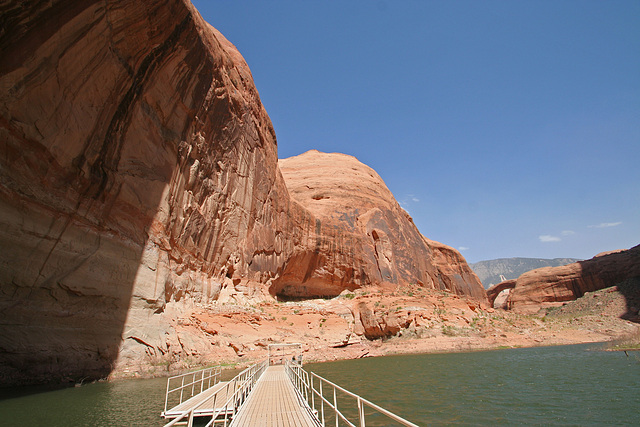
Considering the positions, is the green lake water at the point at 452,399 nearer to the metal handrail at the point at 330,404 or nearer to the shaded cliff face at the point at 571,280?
the metal handrail at the point at 330,404

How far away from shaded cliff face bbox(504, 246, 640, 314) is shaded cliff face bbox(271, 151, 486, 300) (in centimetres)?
1632

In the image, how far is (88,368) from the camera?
45.7ft

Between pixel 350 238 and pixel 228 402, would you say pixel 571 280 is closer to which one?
pixel 350 238

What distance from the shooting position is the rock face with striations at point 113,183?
41.8 feet

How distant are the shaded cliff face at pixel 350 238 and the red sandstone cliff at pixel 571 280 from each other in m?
16.3

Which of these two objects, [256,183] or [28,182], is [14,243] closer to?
[28,182]

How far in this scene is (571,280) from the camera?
65250 mm

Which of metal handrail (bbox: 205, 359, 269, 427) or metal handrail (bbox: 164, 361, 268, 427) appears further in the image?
metal handrail (bbox: 205, 359, 269, 427)

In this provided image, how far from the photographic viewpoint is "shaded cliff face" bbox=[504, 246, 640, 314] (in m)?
59.3

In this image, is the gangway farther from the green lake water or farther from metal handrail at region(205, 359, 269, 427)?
the green lake water

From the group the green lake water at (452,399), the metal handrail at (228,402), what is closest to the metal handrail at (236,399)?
the metal handrail at (228,402)

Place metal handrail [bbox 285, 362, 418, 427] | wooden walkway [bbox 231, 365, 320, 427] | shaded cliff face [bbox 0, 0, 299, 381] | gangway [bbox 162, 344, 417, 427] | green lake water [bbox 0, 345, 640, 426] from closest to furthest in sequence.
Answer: metal handrail [bbox 285, 362, 418, 427] → gangway [bbox 162, 344, 417, 427] → wooden walkway [bbox 231, 365, 320, 427] → green lake water [bbox 0, 345, 640, 426] → shaded cliff face [bbox 0, 0, 299, 381]

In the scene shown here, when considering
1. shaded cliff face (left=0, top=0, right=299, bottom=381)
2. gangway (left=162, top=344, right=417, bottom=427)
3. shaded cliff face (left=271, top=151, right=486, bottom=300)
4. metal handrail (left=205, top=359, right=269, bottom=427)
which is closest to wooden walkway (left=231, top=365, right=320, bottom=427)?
gangway (left=162, top=344, right=417, bottom=427)

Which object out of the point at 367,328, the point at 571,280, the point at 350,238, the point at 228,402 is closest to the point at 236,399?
the point at 228,402
